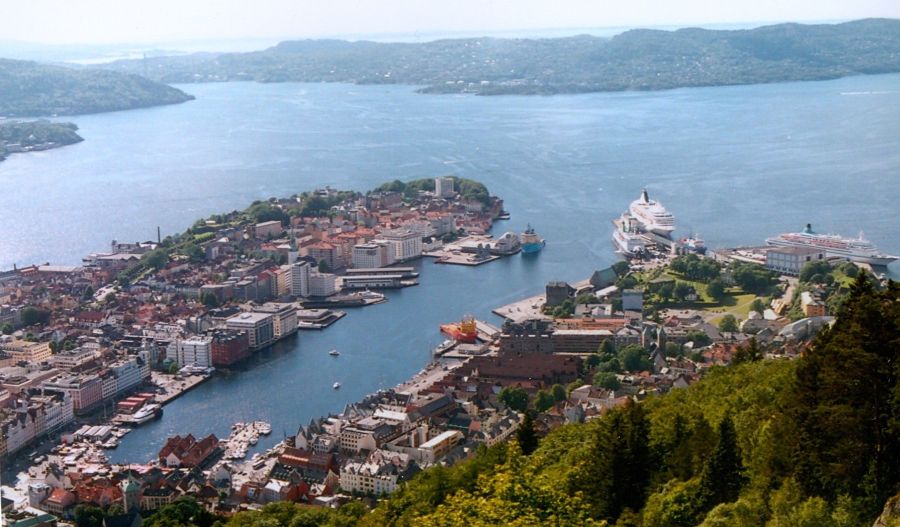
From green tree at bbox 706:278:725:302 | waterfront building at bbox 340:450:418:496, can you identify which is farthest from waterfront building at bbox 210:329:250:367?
green tree at bbox 706:278:725:302

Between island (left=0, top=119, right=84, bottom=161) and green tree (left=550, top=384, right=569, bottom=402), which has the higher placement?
island (left=0, top=119, right=84, bottom=161)

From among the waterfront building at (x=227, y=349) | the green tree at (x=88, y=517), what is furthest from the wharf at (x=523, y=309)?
the green tree at (x=88, y=517)

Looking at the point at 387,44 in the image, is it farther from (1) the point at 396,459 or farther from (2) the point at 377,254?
(1) the point at 396,459

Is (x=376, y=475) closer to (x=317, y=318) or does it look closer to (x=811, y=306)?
(x=317, y=318)

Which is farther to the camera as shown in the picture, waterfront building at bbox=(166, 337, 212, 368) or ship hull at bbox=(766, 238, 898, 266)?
ship hull at bbox=(766, 238, 898, 266)

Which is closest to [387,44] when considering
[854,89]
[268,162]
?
[854,89]

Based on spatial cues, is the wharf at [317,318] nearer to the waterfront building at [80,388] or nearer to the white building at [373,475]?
the waterfront building at [80,388]

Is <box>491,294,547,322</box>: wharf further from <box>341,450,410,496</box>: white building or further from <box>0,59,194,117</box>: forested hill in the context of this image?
<box>0,59,194,117</box>: forested hill

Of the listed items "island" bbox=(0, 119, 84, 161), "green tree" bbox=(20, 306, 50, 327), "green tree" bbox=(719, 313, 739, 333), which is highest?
"island" bbox=(0, 119, 84, 161)
